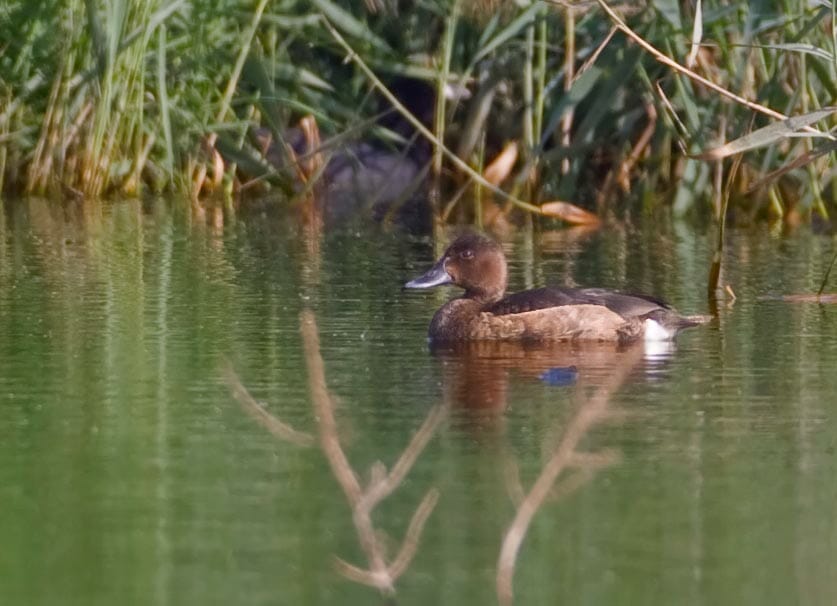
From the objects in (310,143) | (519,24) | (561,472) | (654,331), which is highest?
(519,24)

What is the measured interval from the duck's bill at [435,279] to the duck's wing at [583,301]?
0.62m

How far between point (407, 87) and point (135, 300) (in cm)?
681

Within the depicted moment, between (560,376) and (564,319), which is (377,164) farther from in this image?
(560,376)

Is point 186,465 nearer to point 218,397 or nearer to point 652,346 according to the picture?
point 218,397

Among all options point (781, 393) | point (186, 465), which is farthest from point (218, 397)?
point (781, 393)

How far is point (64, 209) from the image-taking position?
13383mm

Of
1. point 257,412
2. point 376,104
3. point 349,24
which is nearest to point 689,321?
point 257,412

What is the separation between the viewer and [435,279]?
904 cm

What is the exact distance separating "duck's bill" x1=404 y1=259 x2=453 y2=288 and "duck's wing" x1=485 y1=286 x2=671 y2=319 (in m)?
0.62

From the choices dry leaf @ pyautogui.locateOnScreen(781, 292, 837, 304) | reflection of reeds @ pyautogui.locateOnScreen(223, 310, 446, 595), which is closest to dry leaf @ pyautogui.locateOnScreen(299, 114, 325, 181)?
dry leaf @ pyautogui.locateOnScreen(781, 292, 837, 304)

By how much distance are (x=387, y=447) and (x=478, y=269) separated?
304 cm

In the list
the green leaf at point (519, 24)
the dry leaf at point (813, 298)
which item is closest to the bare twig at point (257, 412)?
the dry leaf at point (813, 298)

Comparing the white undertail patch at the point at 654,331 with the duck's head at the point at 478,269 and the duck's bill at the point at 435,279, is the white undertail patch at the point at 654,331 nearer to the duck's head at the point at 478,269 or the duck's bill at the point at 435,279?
the duck's head at the point at 478,269

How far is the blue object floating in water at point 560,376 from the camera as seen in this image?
23.8 feet
